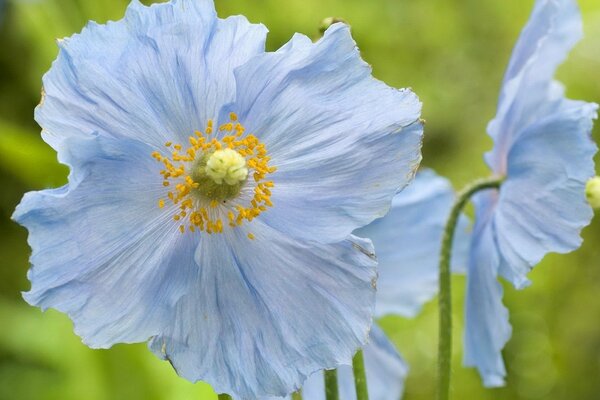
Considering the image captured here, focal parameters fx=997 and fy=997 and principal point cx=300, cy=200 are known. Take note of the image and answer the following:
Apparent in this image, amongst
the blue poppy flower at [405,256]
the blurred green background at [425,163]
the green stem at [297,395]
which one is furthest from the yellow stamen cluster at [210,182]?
the blurred green background at [425,163]

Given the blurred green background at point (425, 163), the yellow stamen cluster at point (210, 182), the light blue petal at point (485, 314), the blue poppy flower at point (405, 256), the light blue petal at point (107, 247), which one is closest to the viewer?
the light blue petal at point (107, 247)

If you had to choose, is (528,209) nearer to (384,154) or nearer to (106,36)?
(384,154)

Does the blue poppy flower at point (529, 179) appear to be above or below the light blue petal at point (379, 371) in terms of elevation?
above

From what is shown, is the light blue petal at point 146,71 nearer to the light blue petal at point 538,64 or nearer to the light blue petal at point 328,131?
the light blue petal at point 328,131

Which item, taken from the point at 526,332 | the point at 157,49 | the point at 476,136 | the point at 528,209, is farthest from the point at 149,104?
the point at 476,136

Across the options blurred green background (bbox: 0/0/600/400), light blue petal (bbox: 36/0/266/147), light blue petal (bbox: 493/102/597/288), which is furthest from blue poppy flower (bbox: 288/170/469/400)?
blurred green background (bbox: 0/0/600/400)

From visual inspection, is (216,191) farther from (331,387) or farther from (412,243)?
(412,243)

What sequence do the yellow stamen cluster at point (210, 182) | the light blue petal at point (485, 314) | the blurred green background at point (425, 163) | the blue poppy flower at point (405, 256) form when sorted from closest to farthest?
the yellow stamen cluster at point (210, 182), the light blue petal at point (485, 314), the blue poppy flower at point (405, 256), the blurred green background at point (425, 163)

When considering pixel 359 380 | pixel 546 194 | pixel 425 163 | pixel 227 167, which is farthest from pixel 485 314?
pixel 425 163
